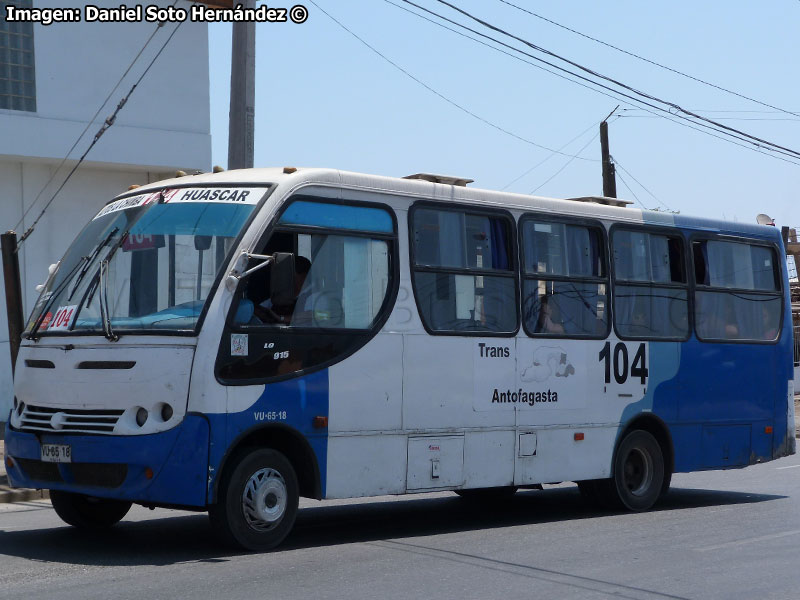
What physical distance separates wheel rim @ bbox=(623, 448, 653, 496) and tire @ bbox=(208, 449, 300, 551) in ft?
14.8

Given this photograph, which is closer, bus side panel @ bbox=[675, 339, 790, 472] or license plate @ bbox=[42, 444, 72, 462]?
license plate @ bbox=[42, 444, 72, 462]

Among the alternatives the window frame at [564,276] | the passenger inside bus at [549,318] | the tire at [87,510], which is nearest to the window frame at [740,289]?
the window frame at [564,276]

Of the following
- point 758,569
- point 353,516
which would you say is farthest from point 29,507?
point 758,569

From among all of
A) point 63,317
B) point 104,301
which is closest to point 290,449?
point 104,301

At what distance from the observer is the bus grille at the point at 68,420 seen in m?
8.70

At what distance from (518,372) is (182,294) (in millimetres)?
3612

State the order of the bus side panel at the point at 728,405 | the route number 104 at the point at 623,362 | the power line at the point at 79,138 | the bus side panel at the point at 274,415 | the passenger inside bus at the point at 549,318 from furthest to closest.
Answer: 1. the power line at the point at 79,138
2. the bus side panel at the point at 728,405
3. the route number 104 at the point at 623,362
4. the passenger inside bus at the point at 549,318
5. the bus side panel at the point at 274,415

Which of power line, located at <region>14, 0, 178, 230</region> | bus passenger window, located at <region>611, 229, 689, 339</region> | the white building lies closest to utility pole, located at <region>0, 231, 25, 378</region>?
the white building

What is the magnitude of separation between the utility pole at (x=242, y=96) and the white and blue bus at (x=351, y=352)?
158 inches

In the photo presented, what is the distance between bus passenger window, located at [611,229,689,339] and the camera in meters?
12.3

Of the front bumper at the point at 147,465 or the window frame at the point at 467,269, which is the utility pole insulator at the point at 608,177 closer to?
the window frame at the point at 467,269

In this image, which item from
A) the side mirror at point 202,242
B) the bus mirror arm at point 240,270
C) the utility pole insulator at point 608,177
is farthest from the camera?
the utility pole insulator at point 608,177

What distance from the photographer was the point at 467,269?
10797 mm

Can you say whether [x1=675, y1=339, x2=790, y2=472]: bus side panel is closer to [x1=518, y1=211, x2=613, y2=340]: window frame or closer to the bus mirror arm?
[x1=518, y1=211, x2=613, y2=340]: window frame
